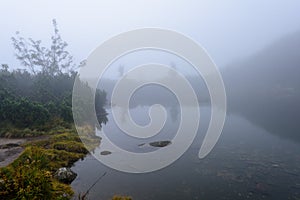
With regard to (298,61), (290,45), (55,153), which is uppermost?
(290,45)

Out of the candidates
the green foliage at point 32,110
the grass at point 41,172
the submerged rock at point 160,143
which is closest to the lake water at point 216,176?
the submerged rock at point 160,143

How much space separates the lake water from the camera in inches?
517

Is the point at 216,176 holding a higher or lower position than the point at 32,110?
lower

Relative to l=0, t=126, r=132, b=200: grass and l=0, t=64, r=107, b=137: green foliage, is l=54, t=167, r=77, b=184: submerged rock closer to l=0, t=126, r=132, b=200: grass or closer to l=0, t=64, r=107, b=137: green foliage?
l=0, t=126, r=132, b=200: grass

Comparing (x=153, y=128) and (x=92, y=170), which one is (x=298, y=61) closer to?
(x=153, y=128)

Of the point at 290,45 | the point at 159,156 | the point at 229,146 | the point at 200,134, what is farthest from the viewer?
the point at 290,45

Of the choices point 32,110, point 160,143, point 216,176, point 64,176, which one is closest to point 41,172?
point 64,176

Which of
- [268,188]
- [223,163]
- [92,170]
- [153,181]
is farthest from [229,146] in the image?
[92,170]

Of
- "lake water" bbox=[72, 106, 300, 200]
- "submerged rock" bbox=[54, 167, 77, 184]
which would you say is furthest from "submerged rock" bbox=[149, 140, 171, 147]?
"submerged rock" bbox=[54, 167, 77, 184]

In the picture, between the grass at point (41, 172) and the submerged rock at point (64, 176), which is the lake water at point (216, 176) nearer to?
the submerged rock at point (64, 176)

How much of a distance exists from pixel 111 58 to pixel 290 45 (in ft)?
389

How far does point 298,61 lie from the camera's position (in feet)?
282

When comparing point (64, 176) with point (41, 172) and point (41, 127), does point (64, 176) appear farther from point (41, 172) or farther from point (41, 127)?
point (41, 127)

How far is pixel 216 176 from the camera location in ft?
50.9
